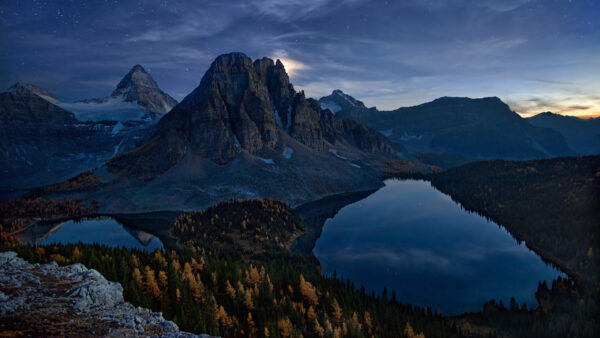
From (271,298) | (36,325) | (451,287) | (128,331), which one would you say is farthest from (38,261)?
(451,287)

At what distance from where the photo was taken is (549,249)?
76.2 metres

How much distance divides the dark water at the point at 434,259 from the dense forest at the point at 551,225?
11.6 feet

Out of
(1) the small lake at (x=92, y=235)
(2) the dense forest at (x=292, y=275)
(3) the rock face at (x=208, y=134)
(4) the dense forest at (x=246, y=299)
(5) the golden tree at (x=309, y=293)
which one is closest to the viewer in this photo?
(4) the dense forest at (x=246, y=299)

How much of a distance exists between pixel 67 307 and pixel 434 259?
69561 mm

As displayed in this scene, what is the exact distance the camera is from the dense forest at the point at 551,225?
1732 inches

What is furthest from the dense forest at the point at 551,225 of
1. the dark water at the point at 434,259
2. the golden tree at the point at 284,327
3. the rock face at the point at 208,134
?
the rock face at the point at 208,134

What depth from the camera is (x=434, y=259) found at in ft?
237

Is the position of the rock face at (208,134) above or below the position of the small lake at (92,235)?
above

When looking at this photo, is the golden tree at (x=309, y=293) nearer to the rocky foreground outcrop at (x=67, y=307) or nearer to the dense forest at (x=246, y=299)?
the dense forest at (x=246, y=299)

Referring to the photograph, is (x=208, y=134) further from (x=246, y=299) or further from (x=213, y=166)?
(x=246, y=299)

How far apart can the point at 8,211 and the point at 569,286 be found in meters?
166

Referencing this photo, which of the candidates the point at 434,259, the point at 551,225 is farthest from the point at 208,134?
the point at 551,225

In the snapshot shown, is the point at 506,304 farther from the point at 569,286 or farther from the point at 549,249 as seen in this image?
the point at 549,249

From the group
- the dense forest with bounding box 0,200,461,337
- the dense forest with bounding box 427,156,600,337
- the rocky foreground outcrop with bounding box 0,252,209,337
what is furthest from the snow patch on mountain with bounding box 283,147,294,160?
the rocky foreground outcrop with bounding box 0,252,209,337
